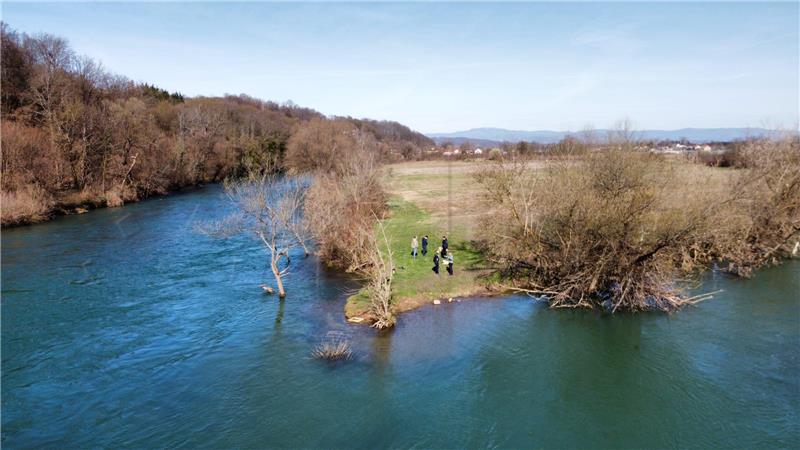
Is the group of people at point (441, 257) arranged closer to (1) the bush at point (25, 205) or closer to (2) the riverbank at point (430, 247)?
(2) the riverbank at point (430, 247)

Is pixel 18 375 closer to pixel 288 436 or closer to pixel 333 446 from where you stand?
pixel 288 436

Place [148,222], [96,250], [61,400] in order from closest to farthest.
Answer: [61,400] < [96,250] < [148,222]

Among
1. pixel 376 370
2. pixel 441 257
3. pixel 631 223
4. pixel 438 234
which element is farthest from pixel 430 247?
pixel 376 370

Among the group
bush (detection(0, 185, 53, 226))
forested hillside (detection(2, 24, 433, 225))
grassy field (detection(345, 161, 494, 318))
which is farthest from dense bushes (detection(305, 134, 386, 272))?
bush (detection(0, 185, 53, 226))

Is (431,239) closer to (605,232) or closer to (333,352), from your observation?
(605,232)

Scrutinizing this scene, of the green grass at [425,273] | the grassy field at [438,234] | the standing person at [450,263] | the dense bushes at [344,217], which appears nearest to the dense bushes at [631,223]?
the grassy field at [438,234]

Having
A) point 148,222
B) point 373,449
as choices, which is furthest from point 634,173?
point 148,222
